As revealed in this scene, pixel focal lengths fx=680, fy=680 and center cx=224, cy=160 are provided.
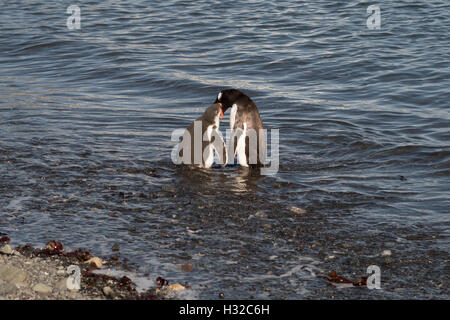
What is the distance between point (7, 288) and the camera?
16.3ft

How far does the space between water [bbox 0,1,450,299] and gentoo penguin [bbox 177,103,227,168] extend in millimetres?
191

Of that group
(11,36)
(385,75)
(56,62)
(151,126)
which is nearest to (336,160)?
(151,126)

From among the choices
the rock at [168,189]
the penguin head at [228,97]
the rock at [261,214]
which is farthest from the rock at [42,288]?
the penguin head at [228,97]

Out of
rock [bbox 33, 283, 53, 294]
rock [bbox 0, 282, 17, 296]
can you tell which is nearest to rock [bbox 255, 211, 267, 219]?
rock [bbox 33, 283, 53, 294]

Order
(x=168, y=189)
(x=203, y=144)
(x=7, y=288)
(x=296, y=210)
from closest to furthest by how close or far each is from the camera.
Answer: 1. (x=7, y=288)
2. (x=296, y=210)
3. (x=168, y=189)
4. (x=203, y=144)

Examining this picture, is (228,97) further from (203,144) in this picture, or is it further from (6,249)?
(6,249)

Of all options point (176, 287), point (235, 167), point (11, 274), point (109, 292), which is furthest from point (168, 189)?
point (11, 274)

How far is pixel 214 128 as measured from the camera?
912 cm

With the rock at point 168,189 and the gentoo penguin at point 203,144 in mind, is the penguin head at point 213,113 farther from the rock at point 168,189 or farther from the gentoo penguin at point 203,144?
the rock at point 168,189

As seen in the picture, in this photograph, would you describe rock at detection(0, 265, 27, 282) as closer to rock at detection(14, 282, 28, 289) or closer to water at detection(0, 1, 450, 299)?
rock at detection(14, 282, 28, 289)

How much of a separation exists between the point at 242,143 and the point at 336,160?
143 centimetres

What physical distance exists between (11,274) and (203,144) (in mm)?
4068
